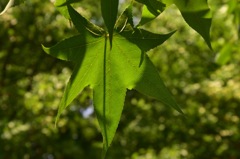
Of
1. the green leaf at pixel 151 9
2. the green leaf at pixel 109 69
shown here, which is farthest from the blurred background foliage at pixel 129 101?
the green leaf at pixel 151 9

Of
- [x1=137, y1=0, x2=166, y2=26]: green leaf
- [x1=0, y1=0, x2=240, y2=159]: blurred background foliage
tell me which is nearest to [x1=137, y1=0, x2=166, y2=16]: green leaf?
[x1=137, y1=0, x2=166, y2=26]: green leaf

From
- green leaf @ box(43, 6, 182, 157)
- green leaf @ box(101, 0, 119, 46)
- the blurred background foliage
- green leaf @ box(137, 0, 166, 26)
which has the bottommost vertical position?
the blurred background foliage

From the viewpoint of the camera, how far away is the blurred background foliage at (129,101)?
4.57 meters

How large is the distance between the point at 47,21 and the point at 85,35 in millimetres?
4464

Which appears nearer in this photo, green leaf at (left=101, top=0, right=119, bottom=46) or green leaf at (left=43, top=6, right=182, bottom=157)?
green leaf at (left=101, top=0, right=119, bottom=46)

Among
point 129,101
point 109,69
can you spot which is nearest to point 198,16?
point 109,69

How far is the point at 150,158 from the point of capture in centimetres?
439

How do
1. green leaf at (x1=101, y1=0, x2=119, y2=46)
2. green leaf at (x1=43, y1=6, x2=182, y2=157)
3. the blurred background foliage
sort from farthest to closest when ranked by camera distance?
the blurred background foliage < green leaf at (x1=43, y1=6, x2=182, y2=157) < green leaf at (x1=101, y1=0, x2=119, y2=46)

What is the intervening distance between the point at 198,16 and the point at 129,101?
468cm

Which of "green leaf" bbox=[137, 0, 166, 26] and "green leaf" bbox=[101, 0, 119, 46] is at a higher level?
"green leaf" bbox=[101, 0, 119, 46]

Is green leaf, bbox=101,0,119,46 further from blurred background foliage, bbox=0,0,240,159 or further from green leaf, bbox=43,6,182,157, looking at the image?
blurred background foliage, bbox=0,0,240,159

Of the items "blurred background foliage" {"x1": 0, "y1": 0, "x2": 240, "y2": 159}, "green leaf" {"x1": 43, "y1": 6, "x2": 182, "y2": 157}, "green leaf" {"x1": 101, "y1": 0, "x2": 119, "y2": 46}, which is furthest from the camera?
"blurred background foliage" {"x1": 0, "y1": 0, "x2": 240, "y2": 159}

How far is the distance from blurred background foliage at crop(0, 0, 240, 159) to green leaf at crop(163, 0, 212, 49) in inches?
143

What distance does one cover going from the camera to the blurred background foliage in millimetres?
4574
